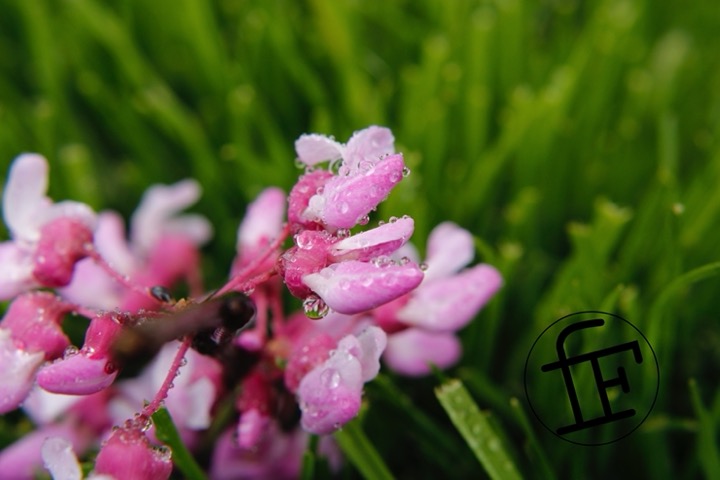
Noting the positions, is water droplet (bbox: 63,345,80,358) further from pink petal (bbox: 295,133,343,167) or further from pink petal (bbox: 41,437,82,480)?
pink petal (bbox: 295,133,343,167)

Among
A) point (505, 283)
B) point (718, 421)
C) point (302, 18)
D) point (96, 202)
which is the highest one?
point (302, 18)

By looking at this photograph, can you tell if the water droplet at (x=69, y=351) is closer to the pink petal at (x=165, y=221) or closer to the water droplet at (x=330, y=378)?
the water droplet at (x=330, y=378)

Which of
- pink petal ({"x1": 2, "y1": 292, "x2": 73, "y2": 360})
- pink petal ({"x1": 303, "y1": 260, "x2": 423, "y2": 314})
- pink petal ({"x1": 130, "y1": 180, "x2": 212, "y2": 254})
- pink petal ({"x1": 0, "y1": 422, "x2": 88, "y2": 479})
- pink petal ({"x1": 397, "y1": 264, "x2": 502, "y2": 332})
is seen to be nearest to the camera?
pink petal ({"x1": 303, "y1": 260, "x2": 423, "y2": 314})

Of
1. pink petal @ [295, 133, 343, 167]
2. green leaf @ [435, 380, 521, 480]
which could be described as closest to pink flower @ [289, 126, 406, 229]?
pink petal @ [295, 133, 343, 167]

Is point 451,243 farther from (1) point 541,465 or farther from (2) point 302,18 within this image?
(2) point 302,18

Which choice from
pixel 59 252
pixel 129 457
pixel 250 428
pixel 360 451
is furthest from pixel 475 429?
pixel 59 252

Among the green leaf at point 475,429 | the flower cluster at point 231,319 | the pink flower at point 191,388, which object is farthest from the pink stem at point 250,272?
→ the green leaf at point 475,429

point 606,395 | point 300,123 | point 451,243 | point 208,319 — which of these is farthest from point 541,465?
point 300,123
